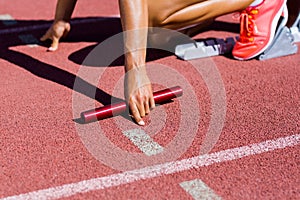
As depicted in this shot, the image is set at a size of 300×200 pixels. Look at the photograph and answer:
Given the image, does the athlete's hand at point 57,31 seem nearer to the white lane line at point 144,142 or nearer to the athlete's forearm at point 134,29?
the athlete's forearm at point 134,29

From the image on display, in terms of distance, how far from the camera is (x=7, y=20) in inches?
214

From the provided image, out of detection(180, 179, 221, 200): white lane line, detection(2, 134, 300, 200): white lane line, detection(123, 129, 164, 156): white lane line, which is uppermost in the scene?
detection(180, 179, 221, 200): white lane line

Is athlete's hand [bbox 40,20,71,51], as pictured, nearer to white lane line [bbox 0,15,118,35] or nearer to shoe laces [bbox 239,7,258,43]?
white lane line [bbox 0,15,118,35]

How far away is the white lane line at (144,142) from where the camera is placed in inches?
118

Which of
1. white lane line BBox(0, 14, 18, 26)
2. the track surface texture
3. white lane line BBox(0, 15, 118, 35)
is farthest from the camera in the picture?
white lane line BBox(0, 14, 18, 26)

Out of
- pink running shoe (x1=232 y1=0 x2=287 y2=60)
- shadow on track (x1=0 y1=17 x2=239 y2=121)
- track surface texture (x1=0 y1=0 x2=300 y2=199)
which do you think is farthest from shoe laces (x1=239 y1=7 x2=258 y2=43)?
shadow on track (x1=0 y1=17 x2=239 y2=121)

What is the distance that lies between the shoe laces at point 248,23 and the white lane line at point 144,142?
57.2 inches

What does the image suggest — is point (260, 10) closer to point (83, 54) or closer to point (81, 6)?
point (83, 54)

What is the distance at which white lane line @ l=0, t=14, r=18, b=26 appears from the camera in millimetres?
5344

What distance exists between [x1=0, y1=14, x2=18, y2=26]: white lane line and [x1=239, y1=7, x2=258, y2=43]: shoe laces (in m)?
2.35

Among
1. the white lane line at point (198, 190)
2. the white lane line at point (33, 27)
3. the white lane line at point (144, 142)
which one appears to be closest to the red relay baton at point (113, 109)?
the white lane line at point (144, 142)

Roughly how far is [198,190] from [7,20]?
3.51 meters

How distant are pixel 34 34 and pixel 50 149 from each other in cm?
224

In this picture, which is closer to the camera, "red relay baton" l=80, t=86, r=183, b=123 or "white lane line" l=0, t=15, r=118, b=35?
"red relay baton" l=80, t=86, r=183, b=123
